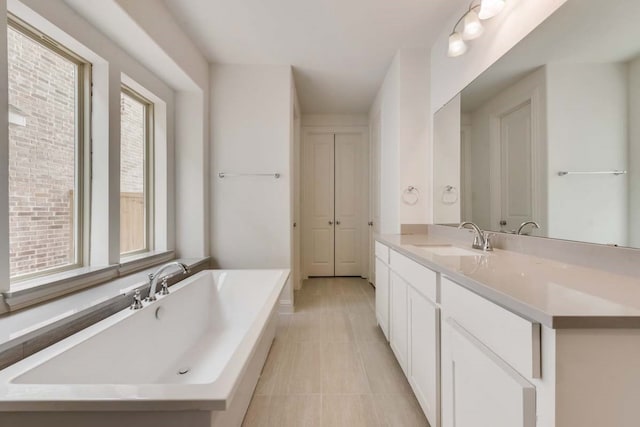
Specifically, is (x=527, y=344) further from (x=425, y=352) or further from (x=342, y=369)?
(x=342, y=369)

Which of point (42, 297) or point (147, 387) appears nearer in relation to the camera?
point (147, 387)

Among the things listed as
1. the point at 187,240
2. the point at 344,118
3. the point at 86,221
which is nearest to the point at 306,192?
the point at 344,118

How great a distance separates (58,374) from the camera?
98cm

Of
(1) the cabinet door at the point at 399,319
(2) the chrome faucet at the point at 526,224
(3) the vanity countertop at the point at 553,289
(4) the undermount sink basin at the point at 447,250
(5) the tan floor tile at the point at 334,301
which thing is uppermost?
(2) the chrome faucet at the point at 526,224

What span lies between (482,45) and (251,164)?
2.13 meters

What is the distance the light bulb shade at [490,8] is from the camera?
158 centimetres

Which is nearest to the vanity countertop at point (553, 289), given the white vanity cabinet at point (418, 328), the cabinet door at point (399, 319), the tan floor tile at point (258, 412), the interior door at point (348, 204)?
the white vanity cabinet at point (418, 328)

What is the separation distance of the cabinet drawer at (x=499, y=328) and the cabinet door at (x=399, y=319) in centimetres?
61

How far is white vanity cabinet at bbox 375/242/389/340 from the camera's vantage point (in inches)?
83.4

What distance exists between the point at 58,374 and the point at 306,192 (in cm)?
362

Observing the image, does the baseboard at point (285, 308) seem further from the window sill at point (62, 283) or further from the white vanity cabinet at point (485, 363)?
the white vanity cabinet at point (485, 363)

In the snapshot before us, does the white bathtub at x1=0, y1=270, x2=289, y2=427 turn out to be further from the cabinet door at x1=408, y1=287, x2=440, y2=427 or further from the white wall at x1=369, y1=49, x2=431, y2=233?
the white wall at x1=369, y1=49, x2=431, y2=233

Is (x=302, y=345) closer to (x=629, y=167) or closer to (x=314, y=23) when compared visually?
(x=629, y=167)

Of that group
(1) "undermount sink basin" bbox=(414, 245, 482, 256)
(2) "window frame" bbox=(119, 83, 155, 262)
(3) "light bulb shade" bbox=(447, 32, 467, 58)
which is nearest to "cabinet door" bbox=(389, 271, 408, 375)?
(1) "undermount sink basin" bbox=(414, 245, 482, 256)
